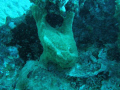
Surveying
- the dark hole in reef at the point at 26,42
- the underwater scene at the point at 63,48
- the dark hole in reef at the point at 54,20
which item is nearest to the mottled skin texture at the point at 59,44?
the underwater scene at the point at 63,48

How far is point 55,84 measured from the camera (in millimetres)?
2086

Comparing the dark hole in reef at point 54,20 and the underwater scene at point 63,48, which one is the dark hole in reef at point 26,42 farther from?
the dark hole in reef at point 54,20

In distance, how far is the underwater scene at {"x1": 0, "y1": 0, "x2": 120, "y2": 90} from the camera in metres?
2.10

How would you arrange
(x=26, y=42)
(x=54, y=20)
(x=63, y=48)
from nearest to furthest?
1. (x=63, y=48)
2. (x=54, y=20)
3. (x=26, y=42)

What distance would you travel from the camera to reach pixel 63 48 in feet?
7.06

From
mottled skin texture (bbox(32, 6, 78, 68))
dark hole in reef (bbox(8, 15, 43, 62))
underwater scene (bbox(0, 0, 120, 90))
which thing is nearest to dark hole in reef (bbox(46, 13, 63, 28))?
underwater scene (bbox(0, 0, 120, 90))

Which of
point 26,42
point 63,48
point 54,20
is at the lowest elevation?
point 63,48

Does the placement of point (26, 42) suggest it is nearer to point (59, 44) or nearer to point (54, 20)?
point (54, 20)

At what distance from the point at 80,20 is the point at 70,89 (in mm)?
1774

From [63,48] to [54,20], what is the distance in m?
0.99

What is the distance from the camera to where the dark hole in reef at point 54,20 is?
279 cm

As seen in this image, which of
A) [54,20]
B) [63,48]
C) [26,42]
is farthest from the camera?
[26,42]

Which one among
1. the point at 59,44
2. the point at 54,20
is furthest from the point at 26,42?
the point at 59,44

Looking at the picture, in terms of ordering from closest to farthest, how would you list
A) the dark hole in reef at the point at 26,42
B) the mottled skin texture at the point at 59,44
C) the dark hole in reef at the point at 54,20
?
the mottled skin texture at the point at 59,44, the dark hole in reef at the point at 54,20, the dark hole in reef at the point at 26,42
